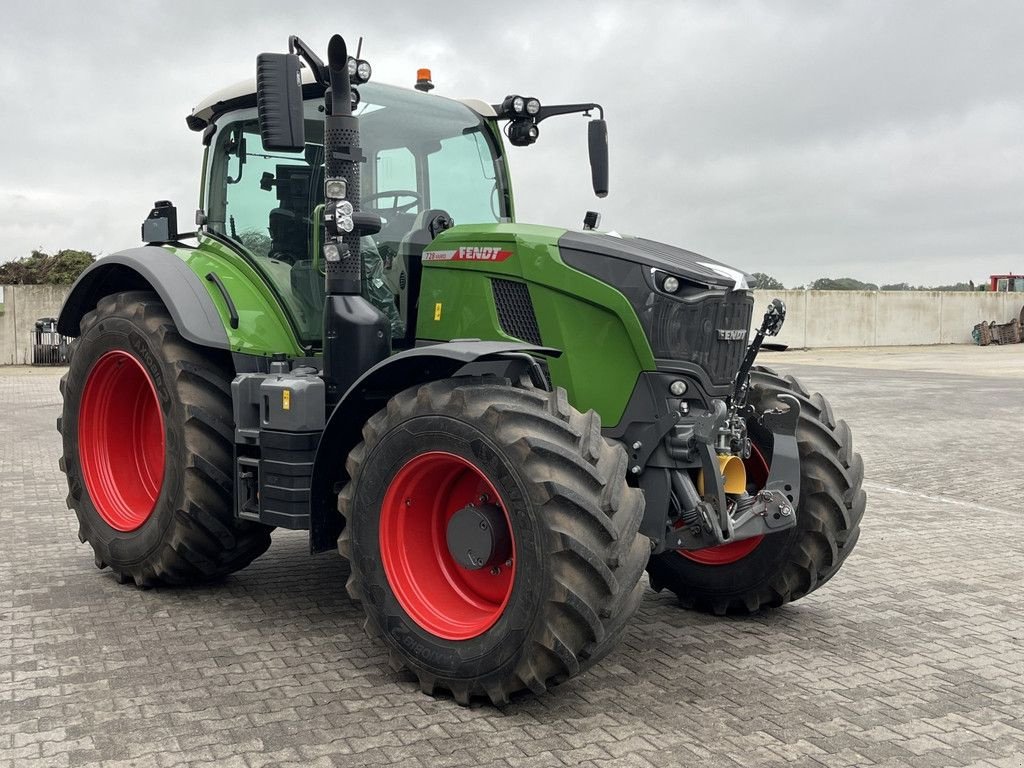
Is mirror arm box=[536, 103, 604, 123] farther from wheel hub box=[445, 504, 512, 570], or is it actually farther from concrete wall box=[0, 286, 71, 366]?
concrete wall box=[0, 286, 71, 366]

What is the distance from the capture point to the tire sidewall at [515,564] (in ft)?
12.3

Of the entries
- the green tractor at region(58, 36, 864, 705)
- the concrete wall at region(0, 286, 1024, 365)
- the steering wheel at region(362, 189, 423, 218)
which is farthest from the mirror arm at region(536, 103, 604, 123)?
the concrete wall at region(0, 286, 1024, 365)

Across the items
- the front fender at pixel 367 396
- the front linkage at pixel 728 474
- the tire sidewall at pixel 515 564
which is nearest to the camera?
the tire sidewall at pixel 515 564

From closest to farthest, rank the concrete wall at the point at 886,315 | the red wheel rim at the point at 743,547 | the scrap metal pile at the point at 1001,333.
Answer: the red wheel rim at the point at 743,547, the concrete wall at the point at 886,315, the scrap metal pile at the point at 1001,333

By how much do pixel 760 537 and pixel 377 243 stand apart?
7.65ft

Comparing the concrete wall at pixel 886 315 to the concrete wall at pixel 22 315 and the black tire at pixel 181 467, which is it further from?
the black tire at pixel 181 467

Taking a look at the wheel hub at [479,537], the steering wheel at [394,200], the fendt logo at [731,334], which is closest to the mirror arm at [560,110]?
the steering wheel at [394,200]

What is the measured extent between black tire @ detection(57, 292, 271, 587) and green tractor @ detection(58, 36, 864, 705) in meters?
0.02

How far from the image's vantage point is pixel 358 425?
4660 millimetres

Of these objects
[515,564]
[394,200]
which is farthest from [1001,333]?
[515,564]

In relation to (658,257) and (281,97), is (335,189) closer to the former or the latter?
(281,97)

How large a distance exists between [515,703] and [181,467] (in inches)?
85.6

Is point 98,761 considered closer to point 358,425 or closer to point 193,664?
point 193,664

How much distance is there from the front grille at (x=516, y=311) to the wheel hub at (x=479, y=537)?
88cm
